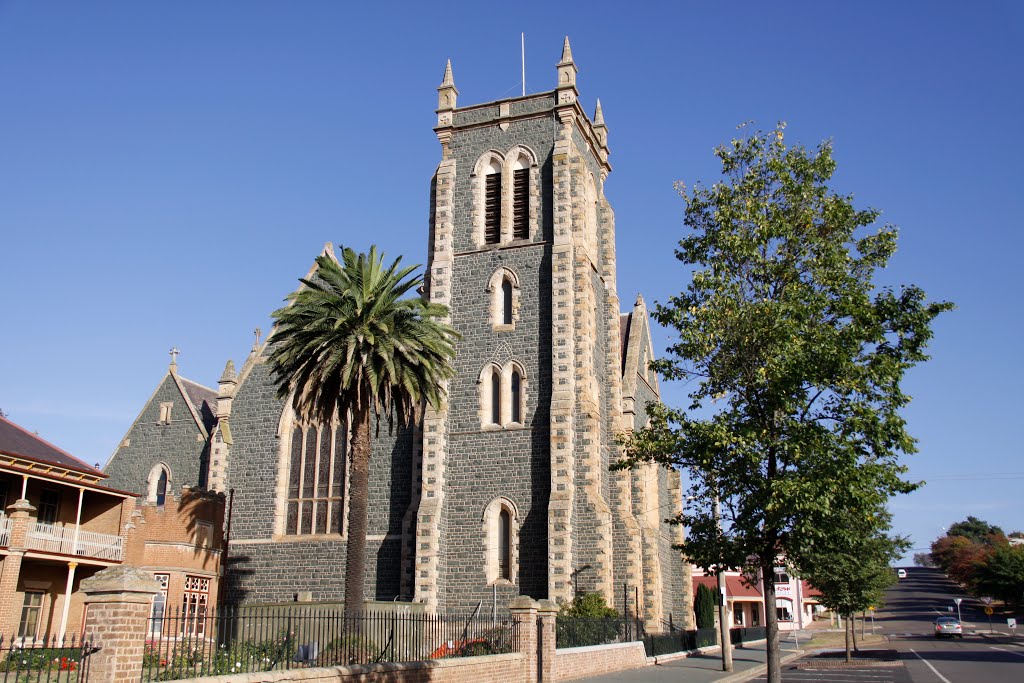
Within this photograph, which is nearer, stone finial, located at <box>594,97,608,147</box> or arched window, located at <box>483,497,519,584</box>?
arched window, located at <box>483,497,519,584</box>

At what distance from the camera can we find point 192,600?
108 ft

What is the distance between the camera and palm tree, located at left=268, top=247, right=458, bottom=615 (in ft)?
84.5

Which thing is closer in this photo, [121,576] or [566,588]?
[121,576]

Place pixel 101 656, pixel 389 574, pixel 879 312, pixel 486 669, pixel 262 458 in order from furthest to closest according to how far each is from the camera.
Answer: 1. pixel 262 458
2. pixel 389 574
3. pixel 486 669
4. pixel 879 312
5. pixel 101 656

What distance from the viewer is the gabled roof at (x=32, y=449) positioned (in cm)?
2984

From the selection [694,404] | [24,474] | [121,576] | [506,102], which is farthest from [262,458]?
[121,576]

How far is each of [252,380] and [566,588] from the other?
15.4 m

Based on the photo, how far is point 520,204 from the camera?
36.1 meters

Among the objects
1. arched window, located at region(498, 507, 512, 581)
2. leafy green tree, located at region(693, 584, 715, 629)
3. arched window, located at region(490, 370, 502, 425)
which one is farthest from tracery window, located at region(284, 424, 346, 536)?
leafy green tree, located at region(693, 584, 715, 629)

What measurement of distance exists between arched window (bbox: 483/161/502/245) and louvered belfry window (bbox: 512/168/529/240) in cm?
56

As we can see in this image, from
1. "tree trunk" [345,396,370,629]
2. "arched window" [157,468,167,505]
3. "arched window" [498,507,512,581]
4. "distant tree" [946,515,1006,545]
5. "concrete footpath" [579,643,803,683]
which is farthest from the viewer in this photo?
"distant tree" [946,515,1006,545]

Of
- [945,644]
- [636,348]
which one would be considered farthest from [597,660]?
[945,644]

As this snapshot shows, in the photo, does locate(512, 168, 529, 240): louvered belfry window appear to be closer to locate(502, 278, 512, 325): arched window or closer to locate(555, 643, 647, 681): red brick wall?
locate(502, 278, 512, 325): arched window

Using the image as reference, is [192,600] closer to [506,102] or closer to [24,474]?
[24,474]
